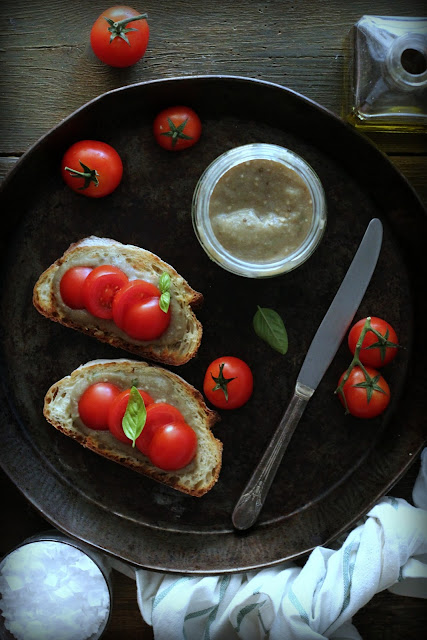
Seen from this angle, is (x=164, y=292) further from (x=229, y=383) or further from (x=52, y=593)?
(x=52, y=593)

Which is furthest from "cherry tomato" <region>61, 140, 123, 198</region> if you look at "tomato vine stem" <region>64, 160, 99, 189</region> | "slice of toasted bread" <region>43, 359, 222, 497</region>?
"slice of toasted bread" <region>43, 359, 222, 497</region>

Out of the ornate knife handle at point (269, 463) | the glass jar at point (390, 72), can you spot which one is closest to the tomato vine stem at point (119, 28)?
the glass jar at point (390, 72)

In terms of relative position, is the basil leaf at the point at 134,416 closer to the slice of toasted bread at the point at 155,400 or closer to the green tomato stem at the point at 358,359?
the slice of toasted bread at the point at 155,400

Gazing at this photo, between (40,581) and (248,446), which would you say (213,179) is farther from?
(40,581)

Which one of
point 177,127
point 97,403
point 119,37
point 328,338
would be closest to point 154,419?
point 97,403

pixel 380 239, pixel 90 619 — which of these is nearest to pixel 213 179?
pixel 380 239

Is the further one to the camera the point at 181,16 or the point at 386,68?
the point at 181,16
